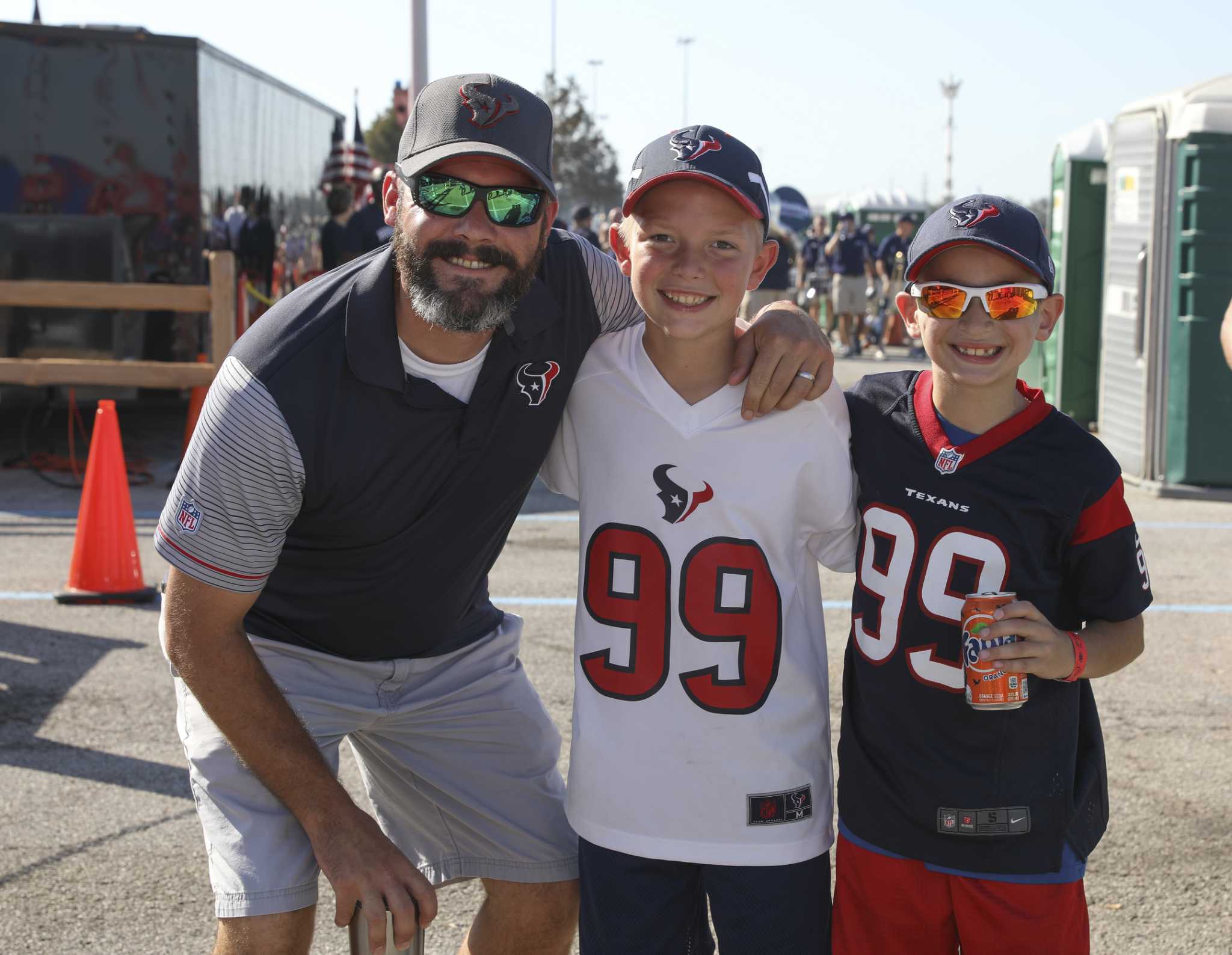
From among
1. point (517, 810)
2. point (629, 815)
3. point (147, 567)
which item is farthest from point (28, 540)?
point (629, 815)

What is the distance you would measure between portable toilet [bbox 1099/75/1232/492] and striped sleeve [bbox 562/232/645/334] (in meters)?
7.74

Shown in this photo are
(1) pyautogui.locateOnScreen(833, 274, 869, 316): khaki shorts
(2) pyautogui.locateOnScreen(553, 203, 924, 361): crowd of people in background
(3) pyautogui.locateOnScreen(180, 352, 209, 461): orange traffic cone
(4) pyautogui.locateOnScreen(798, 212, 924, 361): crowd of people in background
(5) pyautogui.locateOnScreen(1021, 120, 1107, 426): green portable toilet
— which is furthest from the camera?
(1) pyautogui.locateOnScreen(833, 274, 869, 316): khaki shorts

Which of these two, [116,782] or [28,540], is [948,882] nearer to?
[116,782]

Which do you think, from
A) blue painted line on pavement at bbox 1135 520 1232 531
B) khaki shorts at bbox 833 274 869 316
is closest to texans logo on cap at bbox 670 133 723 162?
blue painted line on pavement at bbox 1135 520 1232 531

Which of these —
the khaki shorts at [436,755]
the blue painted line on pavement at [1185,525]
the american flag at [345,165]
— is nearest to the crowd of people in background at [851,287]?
the american flag at [345,165]

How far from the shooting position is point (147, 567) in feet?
24.9

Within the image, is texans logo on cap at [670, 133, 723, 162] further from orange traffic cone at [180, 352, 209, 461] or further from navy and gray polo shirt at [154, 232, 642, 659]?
orange traffic cone at [180, 352, 209, 461]

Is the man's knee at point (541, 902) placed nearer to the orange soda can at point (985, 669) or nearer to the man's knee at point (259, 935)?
the man's knee at point (259, 935)

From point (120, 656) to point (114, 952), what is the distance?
8.52 feet

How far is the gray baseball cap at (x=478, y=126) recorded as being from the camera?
9.20 feet

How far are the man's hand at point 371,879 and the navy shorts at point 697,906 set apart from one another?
1.19 feet

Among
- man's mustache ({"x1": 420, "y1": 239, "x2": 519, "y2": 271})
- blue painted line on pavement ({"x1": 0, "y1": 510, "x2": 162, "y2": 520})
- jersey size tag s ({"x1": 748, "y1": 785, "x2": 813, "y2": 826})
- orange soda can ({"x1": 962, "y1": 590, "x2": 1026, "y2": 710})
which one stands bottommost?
blue painted line on pavement ({"x1": 0, "y1": 510, "x2": 162, "y2": 520})

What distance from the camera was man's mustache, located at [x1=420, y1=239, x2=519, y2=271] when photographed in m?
2.83

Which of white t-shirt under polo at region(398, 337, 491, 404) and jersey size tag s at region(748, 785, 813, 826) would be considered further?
white t-shirt under polo at region(398, 337, 491, 404)
